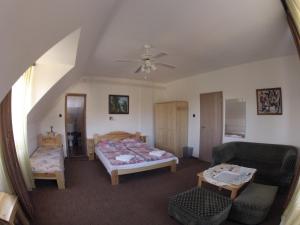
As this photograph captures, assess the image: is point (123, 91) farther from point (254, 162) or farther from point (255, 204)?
point (255, 204)

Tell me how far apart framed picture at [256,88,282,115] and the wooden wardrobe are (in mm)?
2333

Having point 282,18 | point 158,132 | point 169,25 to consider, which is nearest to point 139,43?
point 169,25

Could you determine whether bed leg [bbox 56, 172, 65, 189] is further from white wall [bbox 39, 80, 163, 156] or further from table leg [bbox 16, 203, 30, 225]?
white wall [bbox 39, 80, 163, 156]

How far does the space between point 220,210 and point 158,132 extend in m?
4.53

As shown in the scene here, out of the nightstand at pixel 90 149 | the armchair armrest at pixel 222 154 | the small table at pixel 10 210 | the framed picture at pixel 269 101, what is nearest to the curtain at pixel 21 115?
the small table at pixel 10 210

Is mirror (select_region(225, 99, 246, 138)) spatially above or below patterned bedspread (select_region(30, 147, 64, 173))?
above

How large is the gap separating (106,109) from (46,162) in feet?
9.19

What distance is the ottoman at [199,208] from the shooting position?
217cm

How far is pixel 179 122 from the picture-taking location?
6.01 m

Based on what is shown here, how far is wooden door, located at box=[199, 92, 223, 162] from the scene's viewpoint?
5.15 metres

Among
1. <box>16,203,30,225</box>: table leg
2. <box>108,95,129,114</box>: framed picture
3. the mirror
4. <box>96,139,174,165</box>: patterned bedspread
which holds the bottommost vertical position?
<box>16,203,30,225</box>: table leg

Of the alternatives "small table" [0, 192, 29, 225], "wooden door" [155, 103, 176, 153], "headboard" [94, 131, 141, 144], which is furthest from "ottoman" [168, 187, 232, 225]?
"headboard" [94, 131, 141, 144]

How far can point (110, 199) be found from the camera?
3.15 m

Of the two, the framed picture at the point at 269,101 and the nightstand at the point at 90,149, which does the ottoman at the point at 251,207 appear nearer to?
the framed picture at the point at 269,101
